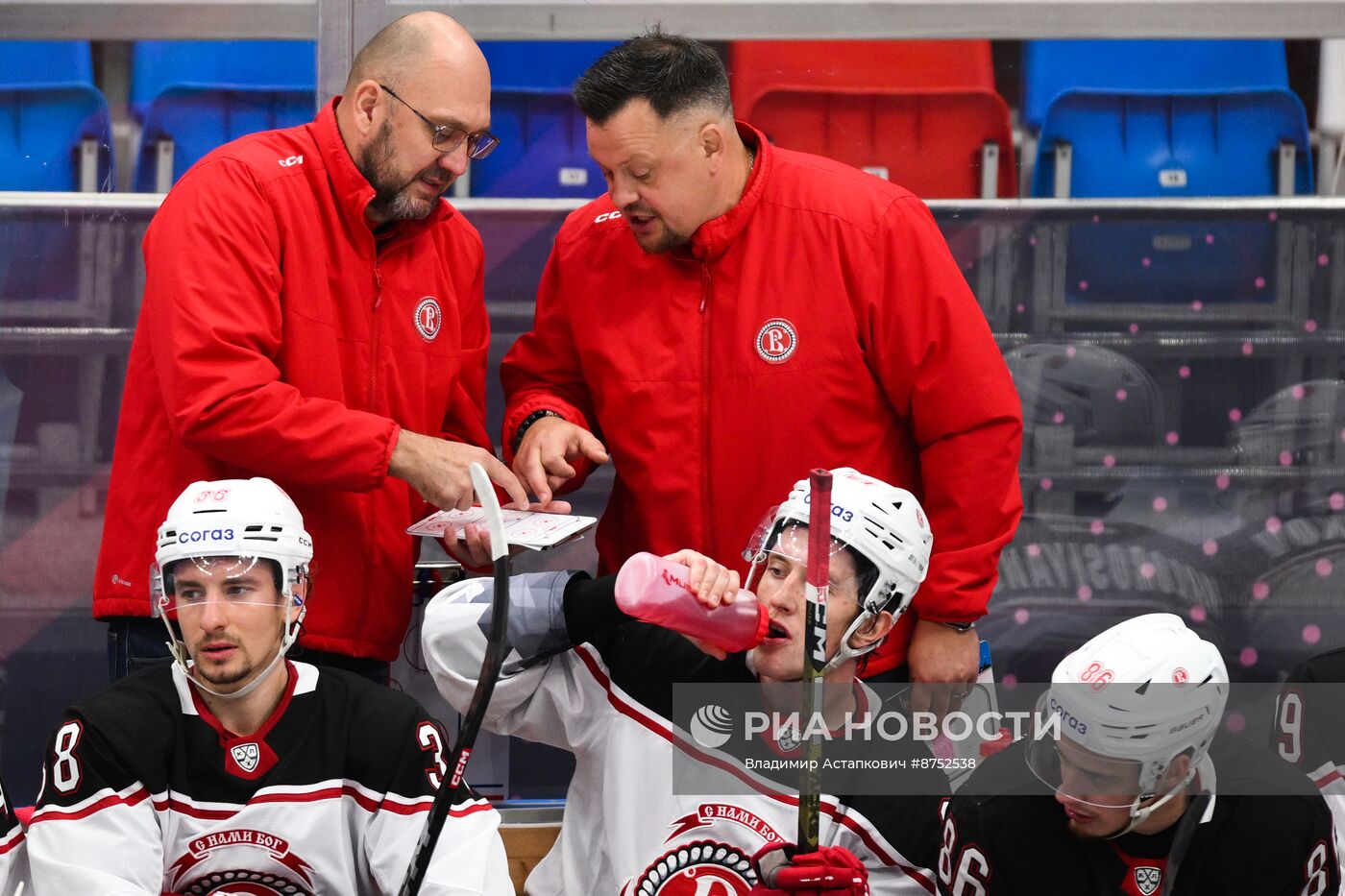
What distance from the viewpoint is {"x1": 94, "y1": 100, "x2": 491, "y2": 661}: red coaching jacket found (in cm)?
241

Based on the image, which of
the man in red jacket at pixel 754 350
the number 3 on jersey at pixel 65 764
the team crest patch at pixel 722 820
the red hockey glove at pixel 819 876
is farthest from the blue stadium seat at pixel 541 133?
the red hockey glove at pixel 819 876

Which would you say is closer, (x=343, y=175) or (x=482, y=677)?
(x=482, y=677)

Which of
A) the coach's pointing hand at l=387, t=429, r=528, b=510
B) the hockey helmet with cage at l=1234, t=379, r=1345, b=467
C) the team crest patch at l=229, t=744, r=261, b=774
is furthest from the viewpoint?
the hockey helmet with cage at l=1234, t=379, r=1345, b=467

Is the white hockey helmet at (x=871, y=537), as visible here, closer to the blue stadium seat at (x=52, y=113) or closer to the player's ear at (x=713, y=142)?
the player's ear at (x=713, y=142)

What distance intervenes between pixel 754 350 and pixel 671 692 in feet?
1.98

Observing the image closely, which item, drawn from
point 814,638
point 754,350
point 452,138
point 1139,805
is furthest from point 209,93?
point 1139,805

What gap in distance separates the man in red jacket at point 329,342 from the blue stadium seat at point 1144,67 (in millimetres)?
1293

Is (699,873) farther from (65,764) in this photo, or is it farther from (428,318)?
(428,318)

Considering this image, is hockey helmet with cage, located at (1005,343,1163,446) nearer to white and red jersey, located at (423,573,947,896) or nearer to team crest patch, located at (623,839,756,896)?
white and red jersey, located at (423,573,947,896)

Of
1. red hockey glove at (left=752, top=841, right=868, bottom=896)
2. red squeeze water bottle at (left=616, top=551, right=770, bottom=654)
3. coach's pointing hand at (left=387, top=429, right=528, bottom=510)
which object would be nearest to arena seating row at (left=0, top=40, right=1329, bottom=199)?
coach's pointing hand at (left=387, top=429, right=528, bottom=510)

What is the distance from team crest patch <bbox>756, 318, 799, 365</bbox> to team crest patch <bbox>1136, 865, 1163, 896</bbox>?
3.21 ft

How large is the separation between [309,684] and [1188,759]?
1.22 m

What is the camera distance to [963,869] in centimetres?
220

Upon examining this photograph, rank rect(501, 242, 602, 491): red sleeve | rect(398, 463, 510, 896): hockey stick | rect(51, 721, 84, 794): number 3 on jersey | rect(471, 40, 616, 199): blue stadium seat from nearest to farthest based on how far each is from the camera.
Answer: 1. rect(398, 463, 510, 896): hockey stick
2. rect(51, 721, 84, 794): number 3 on jersey
3. rect(501, 242, 602, 491): red sleeve
4. rect(471, 40, 616, 199): blue stadium seat
